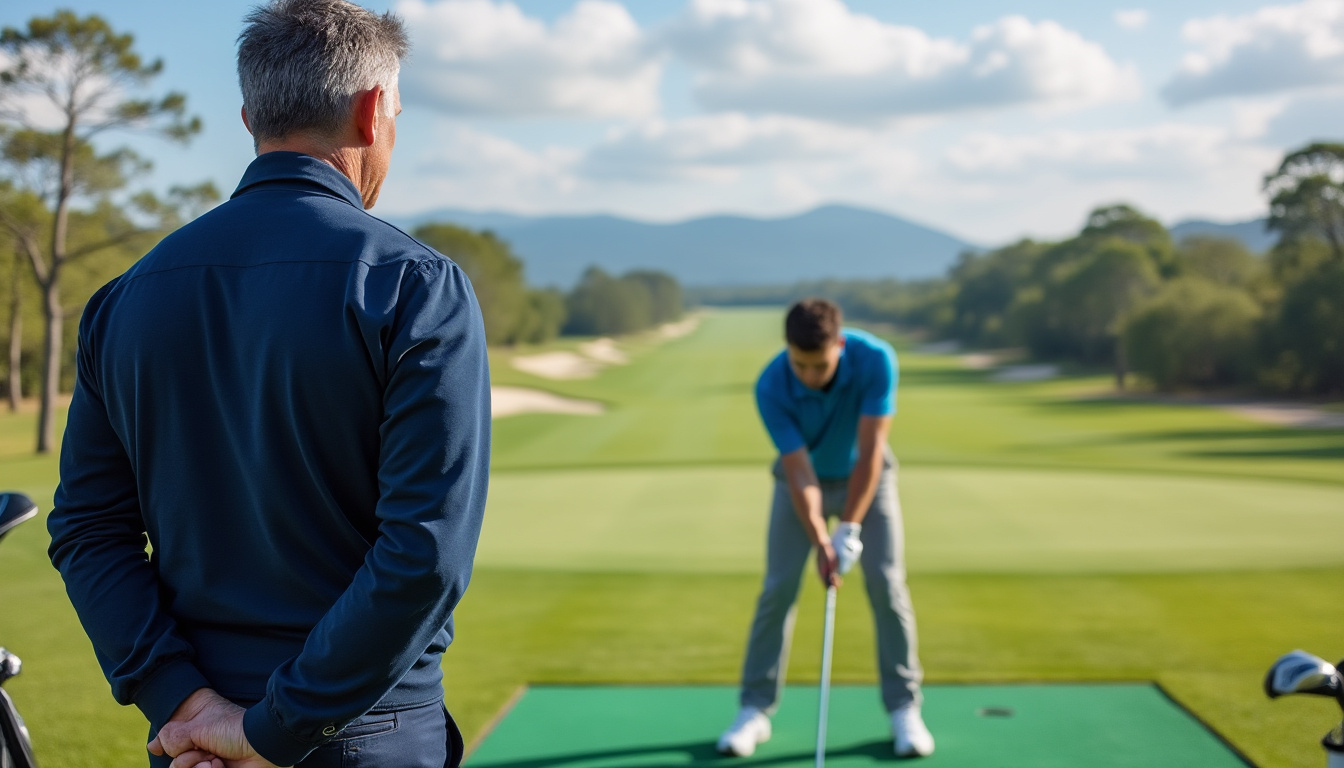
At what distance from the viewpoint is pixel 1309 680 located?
6.73 feet

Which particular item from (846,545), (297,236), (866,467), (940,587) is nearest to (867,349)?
(866,467)

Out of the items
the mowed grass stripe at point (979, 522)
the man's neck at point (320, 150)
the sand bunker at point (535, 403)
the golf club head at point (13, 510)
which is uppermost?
the man's neck at point (320, 150)

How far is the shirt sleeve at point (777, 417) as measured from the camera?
4113mm

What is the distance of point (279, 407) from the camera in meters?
1.50

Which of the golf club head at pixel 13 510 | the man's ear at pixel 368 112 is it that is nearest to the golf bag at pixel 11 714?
the golf club head at pixel 13 510

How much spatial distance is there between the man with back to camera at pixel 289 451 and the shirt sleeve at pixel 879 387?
2.65 meters

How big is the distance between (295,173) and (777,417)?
274cm

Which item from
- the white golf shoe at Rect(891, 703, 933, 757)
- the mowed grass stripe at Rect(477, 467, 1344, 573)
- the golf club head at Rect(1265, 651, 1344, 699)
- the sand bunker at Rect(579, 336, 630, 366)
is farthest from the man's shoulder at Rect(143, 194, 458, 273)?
the sand bunker at Rect(579, 336, 630, 366)

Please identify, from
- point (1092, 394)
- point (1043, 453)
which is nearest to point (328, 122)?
point (1043, 453)

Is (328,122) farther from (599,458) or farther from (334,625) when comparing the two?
(599,458)

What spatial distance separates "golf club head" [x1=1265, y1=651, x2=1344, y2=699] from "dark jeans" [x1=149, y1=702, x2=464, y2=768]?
4.65 feet

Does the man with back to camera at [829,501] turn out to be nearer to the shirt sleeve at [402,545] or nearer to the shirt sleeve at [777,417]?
the shirt sleeve at [777,417]

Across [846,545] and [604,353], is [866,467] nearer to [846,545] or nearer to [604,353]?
[846,545]

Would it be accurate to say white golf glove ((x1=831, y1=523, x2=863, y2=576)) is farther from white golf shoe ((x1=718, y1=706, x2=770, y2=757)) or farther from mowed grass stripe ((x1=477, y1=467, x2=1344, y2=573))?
mowed grass stripe ((x1=477, y1=467, x2=1344, y2=573))
